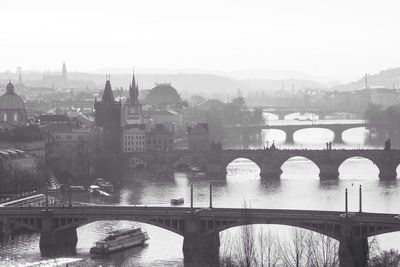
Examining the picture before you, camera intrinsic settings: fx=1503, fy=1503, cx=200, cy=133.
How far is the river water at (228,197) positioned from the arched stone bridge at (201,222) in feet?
2.19

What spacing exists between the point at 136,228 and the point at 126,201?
13637 mm

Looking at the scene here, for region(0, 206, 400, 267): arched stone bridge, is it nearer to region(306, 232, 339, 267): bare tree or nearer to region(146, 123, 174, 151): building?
region(306, 232, 339, 267): bare tree

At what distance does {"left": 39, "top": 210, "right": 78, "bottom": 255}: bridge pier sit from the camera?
173 feet

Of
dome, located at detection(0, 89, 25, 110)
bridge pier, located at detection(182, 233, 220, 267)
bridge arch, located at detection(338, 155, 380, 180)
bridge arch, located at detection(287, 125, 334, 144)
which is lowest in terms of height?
bridge pier, located at detection(182, 233, 220, 267)

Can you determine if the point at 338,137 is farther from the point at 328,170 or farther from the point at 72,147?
the point at 72,147

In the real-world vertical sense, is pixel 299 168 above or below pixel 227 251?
above

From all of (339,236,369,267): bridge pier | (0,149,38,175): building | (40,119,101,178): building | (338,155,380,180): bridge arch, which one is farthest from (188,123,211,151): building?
(339,236,369,267): bridge pier

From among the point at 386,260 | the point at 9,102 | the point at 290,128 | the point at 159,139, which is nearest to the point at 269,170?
the point at 159,139

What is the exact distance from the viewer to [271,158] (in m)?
84.8

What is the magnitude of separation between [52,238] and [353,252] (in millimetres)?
13630

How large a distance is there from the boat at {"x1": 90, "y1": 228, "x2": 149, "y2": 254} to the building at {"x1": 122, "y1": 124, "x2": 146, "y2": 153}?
40446 mm

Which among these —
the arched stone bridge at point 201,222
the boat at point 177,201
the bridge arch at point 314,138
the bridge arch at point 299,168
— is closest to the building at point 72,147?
the bridge arch at point 299,168

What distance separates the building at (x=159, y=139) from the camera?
317 feet

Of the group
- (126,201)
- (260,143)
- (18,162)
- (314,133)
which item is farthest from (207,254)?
(314,133)
